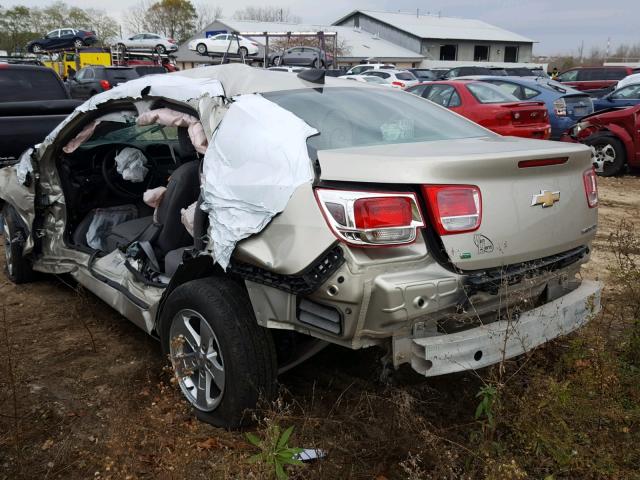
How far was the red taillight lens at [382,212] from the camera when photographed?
89.8 inches

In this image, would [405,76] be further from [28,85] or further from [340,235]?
[340,235]

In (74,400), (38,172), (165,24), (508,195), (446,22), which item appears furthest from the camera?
(165,24)

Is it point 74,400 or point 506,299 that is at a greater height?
point 506,299

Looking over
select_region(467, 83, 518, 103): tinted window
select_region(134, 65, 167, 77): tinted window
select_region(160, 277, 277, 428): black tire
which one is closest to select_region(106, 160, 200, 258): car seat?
select_region(160, 277, 277, 428): black tire

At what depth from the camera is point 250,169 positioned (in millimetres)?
2645

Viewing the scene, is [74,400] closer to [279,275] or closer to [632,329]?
[279,275]

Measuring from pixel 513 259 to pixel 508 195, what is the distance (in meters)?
0.28

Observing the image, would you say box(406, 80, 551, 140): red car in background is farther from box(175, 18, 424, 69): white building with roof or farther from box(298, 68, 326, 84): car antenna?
box(175, 18, 424, 69): white building with roof

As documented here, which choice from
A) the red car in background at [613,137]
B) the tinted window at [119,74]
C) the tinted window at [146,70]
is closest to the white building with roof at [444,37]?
the tinted window at [146,70]

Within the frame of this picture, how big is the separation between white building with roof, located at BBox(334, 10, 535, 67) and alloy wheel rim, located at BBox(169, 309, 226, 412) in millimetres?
51181

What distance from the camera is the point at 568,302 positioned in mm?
2789

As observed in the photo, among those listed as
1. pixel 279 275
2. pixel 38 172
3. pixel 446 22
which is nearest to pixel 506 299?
pixel 279 275

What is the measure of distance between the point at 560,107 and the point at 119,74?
1472 cm

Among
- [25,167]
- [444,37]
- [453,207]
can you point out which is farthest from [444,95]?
[444,37]
